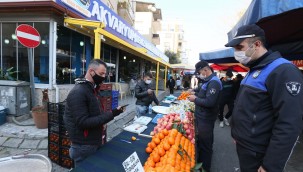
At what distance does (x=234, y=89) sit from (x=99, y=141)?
752cm

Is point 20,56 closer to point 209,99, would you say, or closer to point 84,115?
point 84,115

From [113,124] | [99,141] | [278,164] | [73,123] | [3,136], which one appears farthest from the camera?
[113,124]

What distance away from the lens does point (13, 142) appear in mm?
4945

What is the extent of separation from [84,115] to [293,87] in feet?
6.63

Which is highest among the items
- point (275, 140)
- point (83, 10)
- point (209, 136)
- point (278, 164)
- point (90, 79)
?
point (83, 10)

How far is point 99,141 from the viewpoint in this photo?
103 inches

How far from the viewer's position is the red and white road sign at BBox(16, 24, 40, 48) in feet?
16.2

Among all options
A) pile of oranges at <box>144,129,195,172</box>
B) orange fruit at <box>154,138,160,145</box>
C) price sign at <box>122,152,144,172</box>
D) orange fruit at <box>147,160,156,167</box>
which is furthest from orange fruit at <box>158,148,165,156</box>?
price sign at <box>122,152,144,172</box>

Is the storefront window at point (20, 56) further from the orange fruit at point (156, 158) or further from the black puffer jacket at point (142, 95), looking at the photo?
the orange fruit at point (156, 158)

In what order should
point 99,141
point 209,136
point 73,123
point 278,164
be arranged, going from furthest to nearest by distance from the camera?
point 209,136 < point 99,141 < point 73,123 < point 278,164

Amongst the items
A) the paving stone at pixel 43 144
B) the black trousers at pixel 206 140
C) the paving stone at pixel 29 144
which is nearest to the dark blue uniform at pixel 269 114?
the black trousers at pixel 206 140

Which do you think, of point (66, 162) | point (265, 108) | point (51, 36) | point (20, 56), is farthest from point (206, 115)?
point (20, 56)

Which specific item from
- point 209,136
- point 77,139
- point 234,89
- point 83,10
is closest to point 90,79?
point 77,139

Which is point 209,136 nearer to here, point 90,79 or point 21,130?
point 90,79
